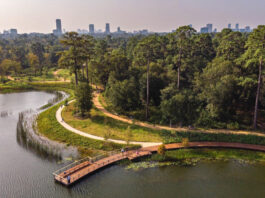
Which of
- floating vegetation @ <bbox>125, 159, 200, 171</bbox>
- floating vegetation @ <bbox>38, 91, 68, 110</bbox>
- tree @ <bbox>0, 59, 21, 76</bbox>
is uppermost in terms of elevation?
tree @ <bbox>0, 59, 21, 76</bbox>

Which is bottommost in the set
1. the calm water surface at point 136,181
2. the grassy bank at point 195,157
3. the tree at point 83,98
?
the calm water surface at point 136,181

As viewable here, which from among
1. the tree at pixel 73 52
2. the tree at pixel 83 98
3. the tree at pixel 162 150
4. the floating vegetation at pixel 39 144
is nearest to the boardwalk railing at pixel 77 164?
the floating vegetation at pixel 39 144

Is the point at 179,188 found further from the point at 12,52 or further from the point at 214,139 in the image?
the point at 12,52

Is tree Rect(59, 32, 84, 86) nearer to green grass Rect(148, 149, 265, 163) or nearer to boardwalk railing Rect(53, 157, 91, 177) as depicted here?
boardwalk railing Rect(53, 157, 91, 177)

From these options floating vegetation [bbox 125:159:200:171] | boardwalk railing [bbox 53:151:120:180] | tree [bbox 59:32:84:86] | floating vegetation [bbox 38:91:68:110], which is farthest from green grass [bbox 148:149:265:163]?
floating vegetation [bbox 38:91:68:110]

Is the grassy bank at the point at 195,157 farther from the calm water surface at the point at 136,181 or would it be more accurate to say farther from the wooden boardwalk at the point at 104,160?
the calm water surface at the point at 136,181

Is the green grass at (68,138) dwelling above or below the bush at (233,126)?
below
